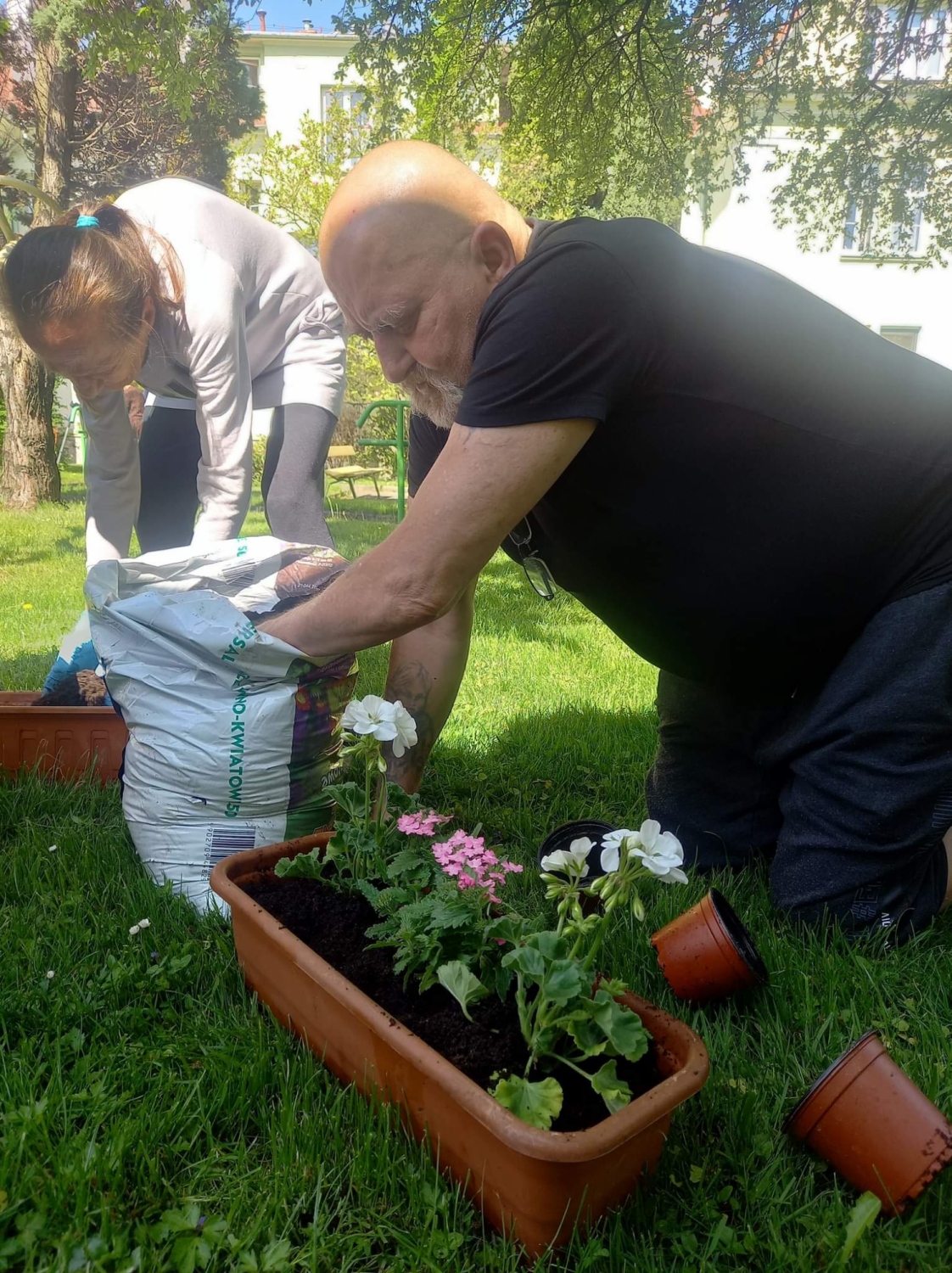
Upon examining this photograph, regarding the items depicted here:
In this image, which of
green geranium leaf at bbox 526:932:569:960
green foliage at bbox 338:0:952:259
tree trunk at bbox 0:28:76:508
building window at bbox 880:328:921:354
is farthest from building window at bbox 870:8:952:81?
building window at bbox 880:328:921:354

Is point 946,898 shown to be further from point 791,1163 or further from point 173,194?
point 173,194

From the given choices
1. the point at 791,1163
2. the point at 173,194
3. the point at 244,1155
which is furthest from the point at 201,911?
the point at 173,194

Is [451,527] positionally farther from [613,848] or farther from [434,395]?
[613,848]

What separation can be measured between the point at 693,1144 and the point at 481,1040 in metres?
0.34

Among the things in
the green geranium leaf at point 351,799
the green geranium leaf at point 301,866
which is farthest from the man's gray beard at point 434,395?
the green geranium leaf at point 301,866

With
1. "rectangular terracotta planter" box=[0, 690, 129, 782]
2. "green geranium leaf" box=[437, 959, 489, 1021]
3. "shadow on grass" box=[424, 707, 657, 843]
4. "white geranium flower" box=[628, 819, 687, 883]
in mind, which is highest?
"white geranium flower" box=[628, 819, 687, 883]

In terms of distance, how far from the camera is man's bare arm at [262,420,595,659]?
1.47 metres

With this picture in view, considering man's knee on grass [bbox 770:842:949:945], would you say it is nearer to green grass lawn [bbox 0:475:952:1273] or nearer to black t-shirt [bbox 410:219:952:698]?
green grass lawn [bbox 0:475:952:1273]

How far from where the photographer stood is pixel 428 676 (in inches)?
85.3

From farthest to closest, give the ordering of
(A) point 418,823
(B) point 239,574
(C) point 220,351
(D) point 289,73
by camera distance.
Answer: (D) point 289,73 → (C) point 220,351 → (B) point 239,574 → (A) point 418,823

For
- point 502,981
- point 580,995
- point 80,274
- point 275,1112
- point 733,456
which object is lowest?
point 275,1112

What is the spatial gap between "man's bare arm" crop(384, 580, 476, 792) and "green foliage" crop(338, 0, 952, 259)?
3347 mm

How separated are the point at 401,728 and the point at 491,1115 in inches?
27.3

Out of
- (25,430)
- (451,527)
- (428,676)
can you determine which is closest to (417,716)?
(428,676)
